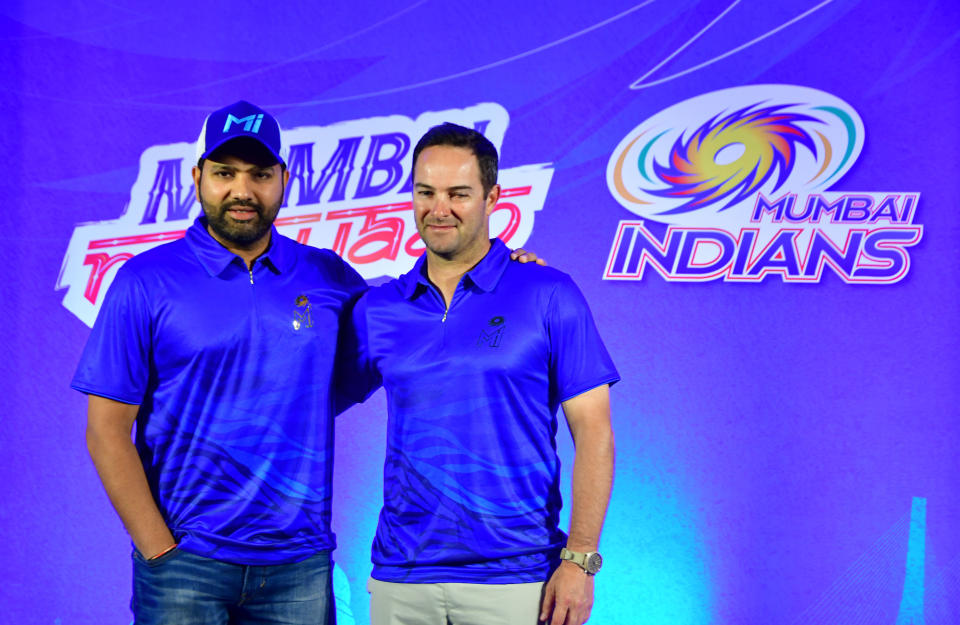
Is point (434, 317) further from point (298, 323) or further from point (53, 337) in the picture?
point (53, 337)

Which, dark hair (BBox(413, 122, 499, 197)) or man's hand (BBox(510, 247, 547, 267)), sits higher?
dark hair (BBox(413, 122, 499, 197))

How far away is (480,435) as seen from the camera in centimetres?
167

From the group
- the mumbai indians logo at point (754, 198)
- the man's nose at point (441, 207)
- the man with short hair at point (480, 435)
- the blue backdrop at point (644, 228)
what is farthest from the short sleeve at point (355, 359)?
the mumbai indians logo at point (754, 198)

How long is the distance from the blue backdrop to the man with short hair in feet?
4.84

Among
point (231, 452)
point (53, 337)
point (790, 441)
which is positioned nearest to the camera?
point (231, 452)

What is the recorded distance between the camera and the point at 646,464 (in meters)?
3.14

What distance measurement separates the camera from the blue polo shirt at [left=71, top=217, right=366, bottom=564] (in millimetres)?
1673

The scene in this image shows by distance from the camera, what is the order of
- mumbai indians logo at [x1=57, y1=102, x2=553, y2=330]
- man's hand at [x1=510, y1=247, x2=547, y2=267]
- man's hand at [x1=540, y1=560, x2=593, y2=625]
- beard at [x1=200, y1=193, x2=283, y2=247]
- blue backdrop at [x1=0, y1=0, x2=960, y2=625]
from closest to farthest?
1. man's hand at [x1=540, y1=560, x2=593, y2=625]
2. beard at [x1=200, y1=193, x2=283, y2=247]
3. man's hand at [x1=510, y1=247, x2=547, y2=267]
4. blue backdrop at [x1=0, y1=0, x2=960, y2=625]
5. mumbai indians logo at [x1=57, y1=102, x2=553, y2=330]

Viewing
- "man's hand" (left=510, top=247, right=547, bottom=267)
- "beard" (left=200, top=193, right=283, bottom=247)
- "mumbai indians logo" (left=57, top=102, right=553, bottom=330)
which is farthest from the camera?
"mumbai indians logo" (left=57, top=102, right=553, bottom=330)

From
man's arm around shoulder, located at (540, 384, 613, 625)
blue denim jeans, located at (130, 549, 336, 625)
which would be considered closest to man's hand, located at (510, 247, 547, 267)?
man's arm around shoulder, located at (540, 384, 613, 625)

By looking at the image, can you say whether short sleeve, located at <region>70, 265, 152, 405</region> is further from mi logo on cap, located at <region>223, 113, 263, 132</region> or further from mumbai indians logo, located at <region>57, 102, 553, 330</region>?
mumbai indians logo, located at <region>57, 102, 553, 330</region>

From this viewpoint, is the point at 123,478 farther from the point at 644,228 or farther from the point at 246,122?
the point at 644,228

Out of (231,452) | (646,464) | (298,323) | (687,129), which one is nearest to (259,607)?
(231,452)

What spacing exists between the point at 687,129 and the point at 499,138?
69 cm
